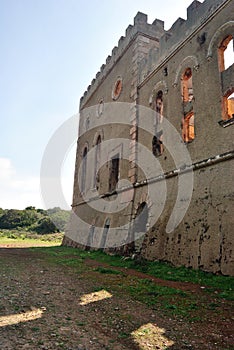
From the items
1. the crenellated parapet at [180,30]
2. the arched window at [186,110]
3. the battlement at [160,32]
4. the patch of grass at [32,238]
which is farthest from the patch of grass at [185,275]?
the patch of grass at [32,238]

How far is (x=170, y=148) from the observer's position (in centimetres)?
953

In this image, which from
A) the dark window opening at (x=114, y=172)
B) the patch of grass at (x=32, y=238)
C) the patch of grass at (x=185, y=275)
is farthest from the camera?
the patch of grass at (x=32, y=238)

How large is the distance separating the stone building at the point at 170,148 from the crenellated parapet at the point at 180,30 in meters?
0.04

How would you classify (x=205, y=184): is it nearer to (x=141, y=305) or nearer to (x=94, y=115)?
(x=141, y=305)

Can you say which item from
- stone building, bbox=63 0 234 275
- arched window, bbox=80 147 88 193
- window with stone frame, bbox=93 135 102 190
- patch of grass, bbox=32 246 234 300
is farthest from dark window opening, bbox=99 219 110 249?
arched window, bbox=80 147 88 193

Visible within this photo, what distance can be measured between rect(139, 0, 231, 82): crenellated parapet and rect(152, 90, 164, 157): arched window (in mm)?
1378

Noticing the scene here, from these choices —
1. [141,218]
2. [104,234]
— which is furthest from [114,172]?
[141,218]

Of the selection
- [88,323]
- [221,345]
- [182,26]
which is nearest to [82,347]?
[88,323]

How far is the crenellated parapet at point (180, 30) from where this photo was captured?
855 cm

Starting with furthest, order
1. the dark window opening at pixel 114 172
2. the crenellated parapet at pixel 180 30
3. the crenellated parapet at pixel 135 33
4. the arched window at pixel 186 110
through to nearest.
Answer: the dark window opening at pixel 114 172
the crenellated parapet at pixel 135 33
the arched window at pixel 186 110
the crenellated parapet at pixel 180 30

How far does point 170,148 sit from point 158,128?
1.35 meters

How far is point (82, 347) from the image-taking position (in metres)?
2.97

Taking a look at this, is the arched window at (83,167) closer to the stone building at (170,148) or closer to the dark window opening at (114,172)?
the stone building at (170,148)

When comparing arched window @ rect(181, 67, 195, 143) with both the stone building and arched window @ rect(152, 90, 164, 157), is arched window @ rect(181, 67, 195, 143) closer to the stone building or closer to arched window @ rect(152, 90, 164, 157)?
the stone building
